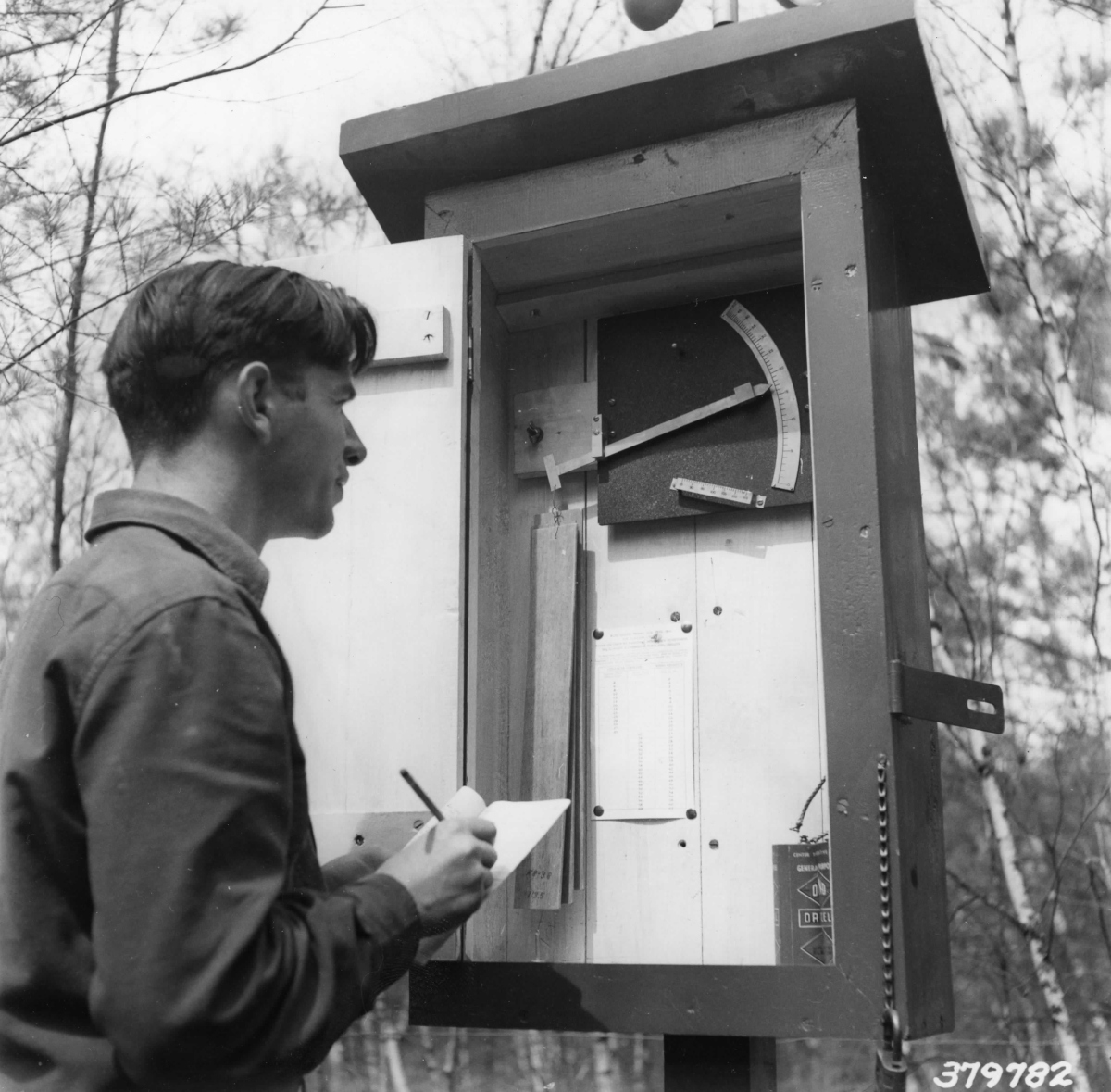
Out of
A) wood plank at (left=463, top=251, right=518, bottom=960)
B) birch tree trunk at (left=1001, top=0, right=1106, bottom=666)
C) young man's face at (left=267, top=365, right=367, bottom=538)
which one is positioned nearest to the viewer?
young man's face at (left=267, top=365, right=367, bottom=538)

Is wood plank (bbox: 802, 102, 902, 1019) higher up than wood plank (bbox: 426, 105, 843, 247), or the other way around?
wood plank (bbox: 426, 105, 843, 247)

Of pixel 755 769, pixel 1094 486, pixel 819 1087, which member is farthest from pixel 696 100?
pixel 819 1087

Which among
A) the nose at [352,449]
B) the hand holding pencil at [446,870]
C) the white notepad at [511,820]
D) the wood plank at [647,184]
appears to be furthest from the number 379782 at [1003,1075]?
the nose at [352,449]

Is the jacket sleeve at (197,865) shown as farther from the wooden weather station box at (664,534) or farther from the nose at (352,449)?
the wooden weather station box at (664,534)

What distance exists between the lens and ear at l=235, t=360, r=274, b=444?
191 centimetres

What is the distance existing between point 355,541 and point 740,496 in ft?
3.37

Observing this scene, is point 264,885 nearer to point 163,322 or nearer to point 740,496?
point 163,322

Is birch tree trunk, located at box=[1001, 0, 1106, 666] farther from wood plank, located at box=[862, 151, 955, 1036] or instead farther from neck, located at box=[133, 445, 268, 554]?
neck, located at box=[133, 445, 268, 554]

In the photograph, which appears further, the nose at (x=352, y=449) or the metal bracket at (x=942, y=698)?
the metal bracket at (x=942, y=698)

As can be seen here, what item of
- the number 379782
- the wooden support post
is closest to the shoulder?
the wooden support post

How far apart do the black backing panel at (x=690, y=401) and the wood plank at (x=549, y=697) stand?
7.9 inches

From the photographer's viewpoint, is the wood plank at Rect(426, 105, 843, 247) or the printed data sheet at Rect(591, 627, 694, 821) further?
the printed data sheet at Rect(591, 627, 694, 821)

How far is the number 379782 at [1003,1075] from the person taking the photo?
837 centimetres

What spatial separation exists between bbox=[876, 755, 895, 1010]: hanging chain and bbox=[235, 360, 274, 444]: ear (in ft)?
4.79
